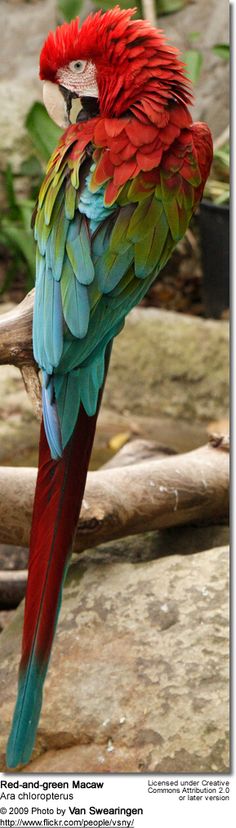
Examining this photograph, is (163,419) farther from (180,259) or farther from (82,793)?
(82,793)

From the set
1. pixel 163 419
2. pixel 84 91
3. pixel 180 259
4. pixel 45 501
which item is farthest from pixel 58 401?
pixel 180 259

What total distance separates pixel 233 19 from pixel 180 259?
184cm

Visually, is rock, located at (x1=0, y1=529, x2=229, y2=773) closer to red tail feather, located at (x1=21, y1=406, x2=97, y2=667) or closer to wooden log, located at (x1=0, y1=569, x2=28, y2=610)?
wooden log, located at (x1=0, y1=569, x2=28, y2=610)

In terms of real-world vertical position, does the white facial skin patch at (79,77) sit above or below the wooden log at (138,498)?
above

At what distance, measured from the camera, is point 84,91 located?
108 cm

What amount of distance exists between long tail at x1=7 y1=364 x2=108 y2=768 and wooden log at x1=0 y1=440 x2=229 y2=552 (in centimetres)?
39

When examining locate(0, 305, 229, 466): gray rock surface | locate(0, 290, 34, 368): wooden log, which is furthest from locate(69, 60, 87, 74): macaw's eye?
locate(0, 305, 229, 466): gray rock surface

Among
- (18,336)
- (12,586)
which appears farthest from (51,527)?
(12,586)

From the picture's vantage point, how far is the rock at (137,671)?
1.30 metres

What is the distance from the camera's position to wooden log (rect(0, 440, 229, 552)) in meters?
1.45

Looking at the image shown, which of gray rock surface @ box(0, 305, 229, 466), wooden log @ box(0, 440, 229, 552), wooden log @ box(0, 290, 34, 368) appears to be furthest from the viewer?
gray rock surface @ box(0, 305, 229, 466)

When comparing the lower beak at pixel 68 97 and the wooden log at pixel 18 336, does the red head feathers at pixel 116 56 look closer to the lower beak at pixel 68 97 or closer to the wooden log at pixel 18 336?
the lower beak at pixel 68 97

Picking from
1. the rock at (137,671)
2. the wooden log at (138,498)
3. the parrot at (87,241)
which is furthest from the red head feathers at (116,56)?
the rock at (137,671)

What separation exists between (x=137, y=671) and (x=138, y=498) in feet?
0.94
